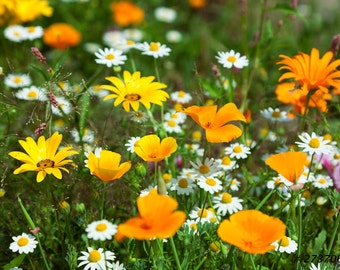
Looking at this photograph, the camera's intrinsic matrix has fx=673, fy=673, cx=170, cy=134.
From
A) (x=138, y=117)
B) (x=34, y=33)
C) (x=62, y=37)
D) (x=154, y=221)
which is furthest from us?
(x=62, y=37)

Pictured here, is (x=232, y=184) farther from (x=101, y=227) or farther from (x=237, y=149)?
(x=101, y=227)

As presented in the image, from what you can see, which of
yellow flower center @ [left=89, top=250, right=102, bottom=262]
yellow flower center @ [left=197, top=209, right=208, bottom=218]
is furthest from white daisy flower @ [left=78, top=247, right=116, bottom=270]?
yellow flower center @ [left=197, top=209, right=208, bottom=218]

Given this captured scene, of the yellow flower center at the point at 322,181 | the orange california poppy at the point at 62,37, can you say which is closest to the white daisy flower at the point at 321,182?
the yellow flower center at the point at 322,181

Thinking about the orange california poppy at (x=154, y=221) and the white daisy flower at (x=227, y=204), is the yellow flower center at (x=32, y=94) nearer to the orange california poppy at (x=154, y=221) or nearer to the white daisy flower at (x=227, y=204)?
the white daisy flower at (x=227, y=204)

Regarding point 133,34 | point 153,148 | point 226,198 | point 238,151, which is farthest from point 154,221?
point 133,34

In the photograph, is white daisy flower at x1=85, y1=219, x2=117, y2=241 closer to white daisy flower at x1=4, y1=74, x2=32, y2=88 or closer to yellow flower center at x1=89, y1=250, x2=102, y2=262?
yellow flower center at x1=89, y1=250, x2=102, y2=262

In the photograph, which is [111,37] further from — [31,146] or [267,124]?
[31,146]
